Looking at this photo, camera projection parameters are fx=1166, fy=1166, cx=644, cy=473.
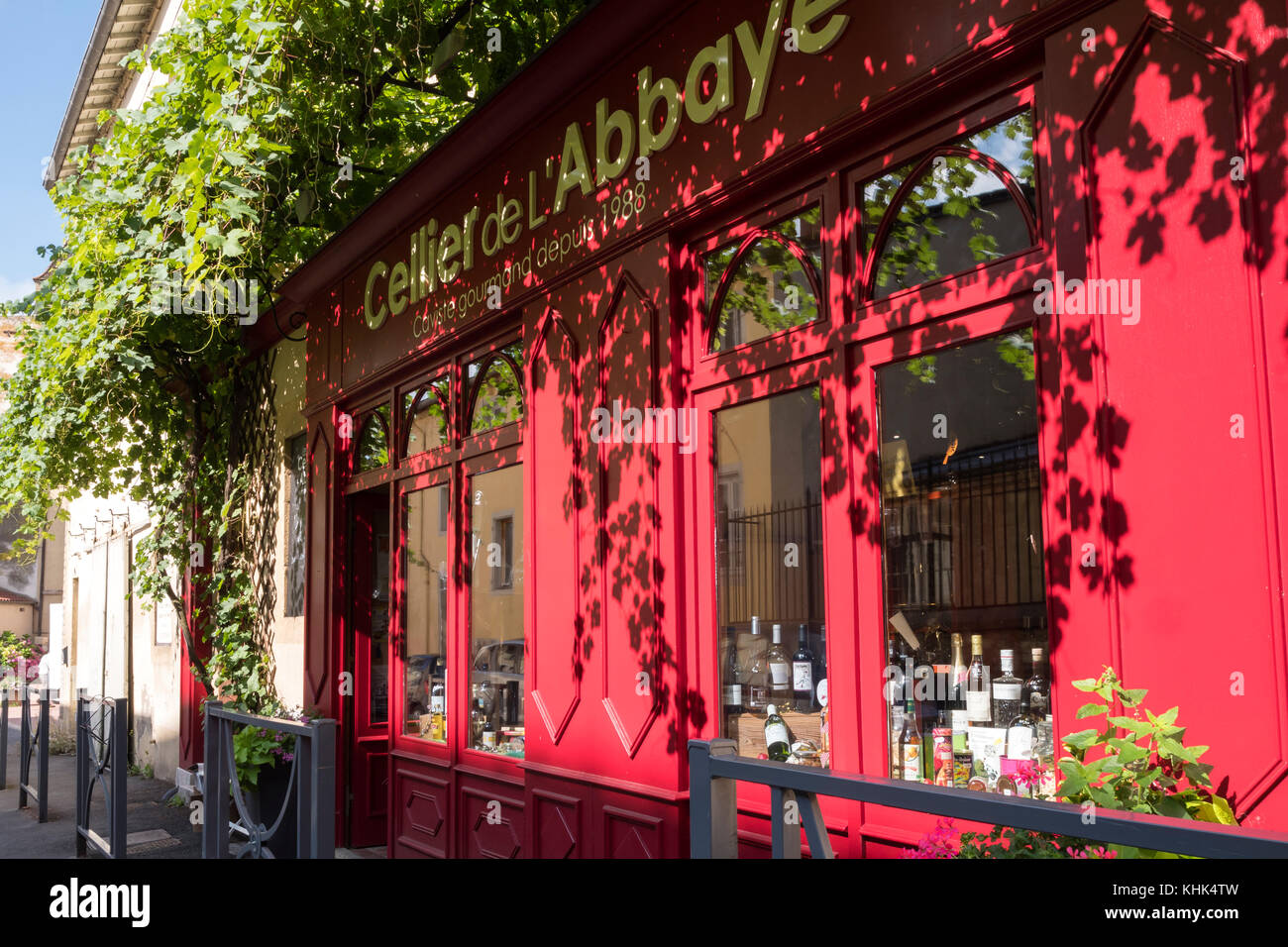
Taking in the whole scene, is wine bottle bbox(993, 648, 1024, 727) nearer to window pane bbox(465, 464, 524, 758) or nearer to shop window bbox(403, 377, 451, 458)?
window pane bbox(465, 464, 524, 758)

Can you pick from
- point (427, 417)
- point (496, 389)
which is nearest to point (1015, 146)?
point (496, 389)

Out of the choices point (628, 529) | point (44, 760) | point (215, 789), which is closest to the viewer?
point (628, 529)

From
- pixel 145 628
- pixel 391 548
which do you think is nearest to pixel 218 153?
pixel 391 548

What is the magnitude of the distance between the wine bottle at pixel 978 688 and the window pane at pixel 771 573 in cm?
65

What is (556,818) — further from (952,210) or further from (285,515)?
(285,515)

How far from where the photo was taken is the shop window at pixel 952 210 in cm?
388

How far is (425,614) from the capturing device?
803 cm

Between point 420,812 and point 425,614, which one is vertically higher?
point 425,614

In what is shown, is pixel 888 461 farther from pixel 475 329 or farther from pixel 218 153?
pixel 218 153

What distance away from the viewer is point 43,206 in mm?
11781

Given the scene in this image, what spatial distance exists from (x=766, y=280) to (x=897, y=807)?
308 cm

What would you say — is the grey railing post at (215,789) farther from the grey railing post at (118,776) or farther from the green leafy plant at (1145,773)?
the green leafy plant at (1145,773)

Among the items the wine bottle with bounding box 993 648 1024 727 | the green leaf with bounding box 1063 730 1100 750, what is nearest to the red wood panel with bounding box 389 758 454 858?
the wine bottle with bounding box 993 648 1024 727
